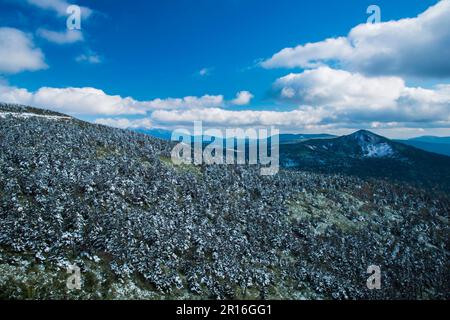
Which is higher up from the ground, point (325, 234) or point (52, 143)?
point (52, 143)

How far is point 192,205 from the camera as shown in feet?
197

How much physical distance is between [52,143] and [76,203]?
984 inches

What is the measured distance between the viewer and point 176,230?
49.9 metres

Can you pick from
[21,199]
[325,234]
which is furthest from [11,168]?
[325,234]

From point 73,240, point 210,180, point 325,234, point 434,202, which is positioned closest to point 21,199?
point 73,240

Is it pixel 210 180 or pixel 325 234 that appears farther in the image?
pixel 210 180

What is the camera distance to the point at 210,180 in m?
75.4

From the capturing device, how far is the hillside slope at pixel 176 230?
35.4 meters

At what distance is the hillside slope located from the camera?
35406mm

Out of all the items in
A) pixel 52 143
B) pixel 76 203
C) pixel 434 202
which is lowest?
pixel 434 202
